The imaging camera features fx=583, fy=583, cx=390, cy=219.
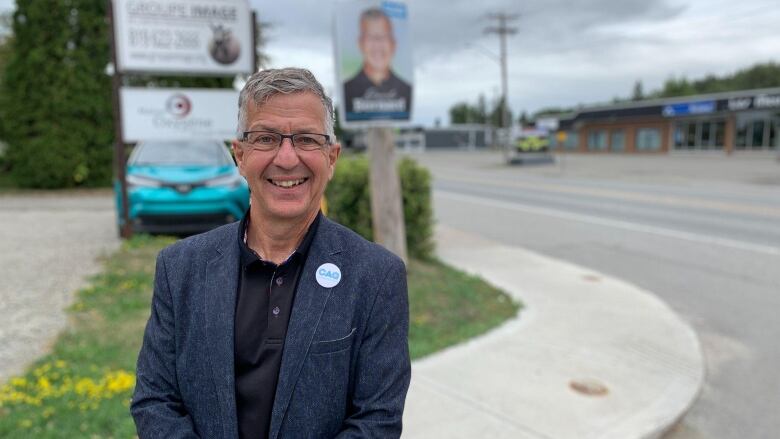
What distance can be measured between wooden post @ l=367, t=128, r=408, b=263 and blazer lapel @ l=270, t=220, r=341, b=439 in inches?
192

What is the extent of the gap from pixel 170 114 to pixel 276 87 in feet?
25.1

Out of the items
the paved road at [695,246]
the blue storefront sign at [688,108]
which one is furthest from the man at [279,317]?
the blue storefront sign at [688,108]

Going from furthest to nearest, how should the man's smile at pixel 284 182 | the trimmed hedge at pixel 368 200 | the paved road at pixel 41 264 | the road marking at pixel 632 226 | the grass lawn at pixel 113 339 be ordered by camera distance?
the road marking at pixel 632 226
the trimmed hedge at pixel 368 200
the paved road at pixel 41 264
the grass lawn at pixel 113 339
the man's smile at pixel 284 182

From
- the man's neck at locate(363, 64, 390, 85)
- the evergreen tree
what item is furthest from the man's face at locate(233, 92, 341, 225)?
the evergreen tree

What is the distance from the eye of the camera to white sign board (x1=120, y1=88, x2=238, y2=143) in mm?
8477

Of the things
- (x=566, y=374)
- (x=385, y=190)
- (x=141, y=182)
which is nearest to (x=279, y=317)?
(x=566, y=374)

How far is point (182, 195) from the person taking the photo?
8.09 metres

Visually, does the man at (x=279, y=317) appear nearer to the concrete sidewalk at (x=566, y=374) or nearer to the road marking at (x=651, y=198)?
the concrete sidewalk at (x=566, y=374)

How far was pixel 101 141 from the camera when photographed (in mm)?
16391

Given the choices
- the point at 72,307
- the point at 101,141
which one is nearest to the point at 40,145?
the point at 101,141

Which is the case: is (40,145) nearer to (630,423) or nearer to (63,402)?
(63,402)

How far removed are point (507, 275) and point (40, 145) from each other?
14069 millimetres

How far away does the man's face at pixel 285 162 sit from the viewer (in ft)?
5.44

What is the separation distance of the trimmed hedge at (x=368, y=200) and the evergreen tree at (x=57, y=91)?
11266mm
